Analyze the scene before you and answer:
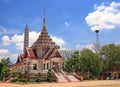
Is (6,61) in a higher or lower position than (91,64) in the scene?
higher

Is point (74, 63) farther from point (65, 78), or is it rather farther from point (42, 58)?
point (65, 78)

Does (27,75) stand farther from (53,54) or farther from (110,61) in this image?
(110,61)

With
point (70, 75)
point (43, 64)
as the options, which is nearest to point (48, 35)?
point (43, 64)

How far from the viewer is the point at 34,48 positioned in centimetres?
6325

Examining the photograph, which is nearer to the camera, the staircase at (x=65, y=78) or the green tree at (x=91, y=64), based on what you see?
the staircase at (x=65, y=78)

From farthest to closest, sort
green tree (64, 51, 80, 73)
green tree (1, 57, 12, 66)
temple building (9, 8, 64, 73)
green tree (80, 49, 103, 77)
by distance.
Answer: green tree (1, 57, 12, 66) < green tree (64, 51, 80, 73) < green tree (80, 49, 103, 77) < temple building (9, 8, 64, 73)

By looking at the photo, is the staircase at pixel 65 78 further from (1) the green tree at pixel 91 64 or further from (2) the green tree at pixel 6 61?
(2) the green tree at pixel 6 61

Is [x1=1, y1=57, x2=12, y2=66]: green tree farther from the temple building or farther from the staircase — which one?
the staircase

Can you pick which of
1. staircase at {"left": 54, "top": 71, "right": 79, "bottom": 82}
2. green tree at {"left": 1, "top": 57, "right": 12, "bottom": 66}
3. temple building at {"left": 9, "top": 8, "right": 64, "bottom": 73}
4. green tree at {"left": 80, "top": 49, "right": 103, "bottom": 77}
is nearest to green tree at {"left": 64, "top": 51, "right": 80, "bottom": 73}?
green tree at {"left": 80, "top": 49, "right": 103, "bottom": 77}

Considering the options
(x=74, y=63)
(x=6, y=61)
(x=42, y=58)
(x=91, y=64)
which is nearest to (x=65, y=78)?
(x=74, y=63)

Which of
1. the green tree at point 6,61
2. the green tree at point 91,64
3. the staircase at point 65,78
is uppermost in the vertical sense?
the green tree at point 6,61

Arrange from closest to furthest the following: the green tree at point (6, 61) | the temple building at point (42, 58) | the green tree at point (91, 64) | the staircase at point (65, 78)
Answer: the staircase at point (65, 78) → the temple building at point (42, 58) → the green tree at point (91, 64) → the green tree at point (6, 61)

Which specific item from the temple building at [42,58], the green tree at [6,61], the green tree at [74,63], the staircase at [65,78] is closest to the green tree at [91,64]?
the green tree at [74,63]

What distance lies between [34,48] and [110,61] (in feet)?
61.9
